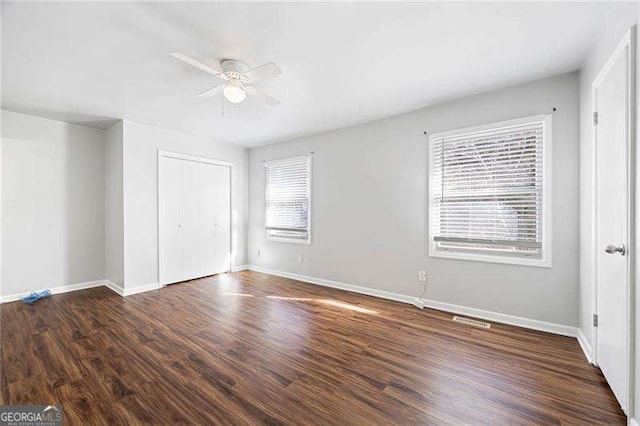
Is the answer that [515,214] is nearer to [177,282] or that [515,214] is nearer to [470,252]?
[470,252]

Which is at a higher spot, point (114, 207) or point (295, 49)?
point (295, 49)

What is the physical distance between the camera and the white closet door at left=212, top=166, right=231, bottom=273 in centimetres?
515

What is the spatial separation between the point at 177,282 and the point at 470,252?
440 centimetres

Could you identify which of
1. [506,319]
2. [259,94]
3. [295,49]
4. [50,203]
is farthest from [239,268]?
[506,319]

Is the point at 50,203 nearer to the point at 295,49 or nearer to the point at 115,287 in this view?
the point at 115,287

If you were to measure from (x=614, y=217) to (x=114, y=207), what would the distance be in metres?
5.55

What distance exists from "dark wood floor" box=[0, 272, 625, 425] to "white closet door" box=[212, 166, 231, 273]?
1.88 meters

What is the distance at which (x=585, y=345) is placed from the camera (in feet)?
7.55

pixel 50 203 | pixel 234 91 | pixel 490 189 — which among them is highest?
pixel 234 91

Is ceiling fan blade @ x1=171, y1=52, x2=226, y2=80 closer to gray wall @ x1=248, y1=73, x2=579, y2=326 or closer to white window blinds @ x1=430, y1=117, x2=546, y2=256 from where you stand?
gray wall @ x1=248, y1=73, x2=579, y2=326

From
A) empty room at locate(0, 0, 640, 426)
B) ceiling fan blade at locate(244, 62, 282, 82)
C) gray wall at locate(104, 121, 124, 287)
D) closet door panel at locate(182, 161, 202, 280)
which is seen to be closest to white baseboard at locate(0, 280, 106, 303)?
empty room at locate(0, 0, 640, 426)

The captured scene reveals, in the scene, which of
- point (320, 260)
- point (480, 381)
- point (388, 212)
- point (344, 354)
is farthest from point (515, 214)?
point (320, 260)

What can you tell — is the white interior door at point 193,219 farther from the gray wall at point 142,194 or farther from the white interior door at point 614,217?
the white interior door at point 614,217

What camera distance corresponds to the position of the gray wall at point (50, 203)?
3.63 meters
